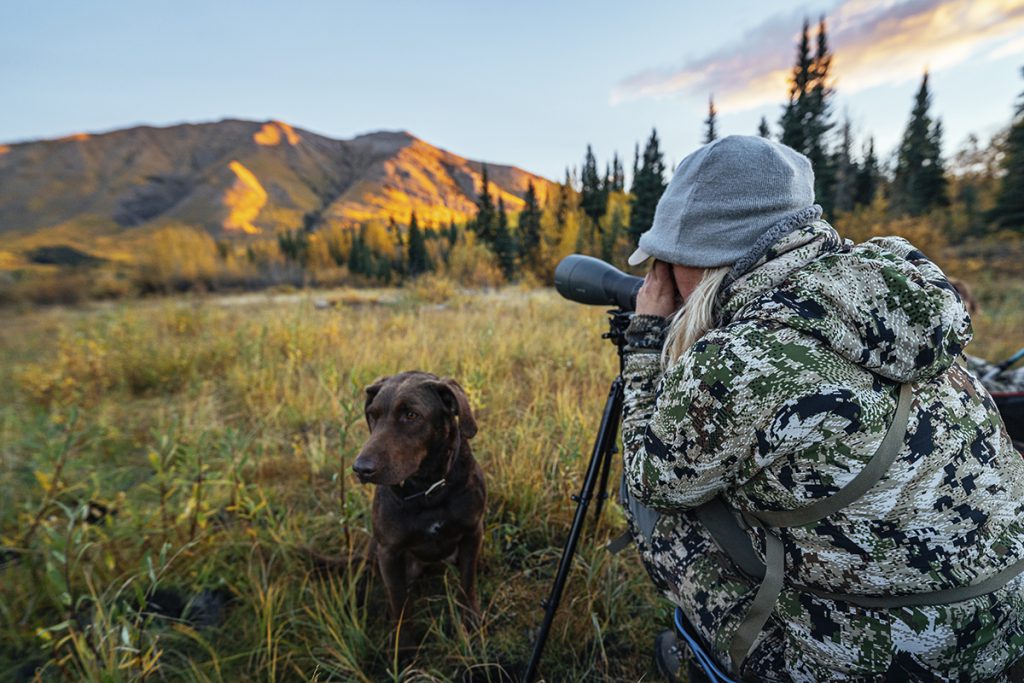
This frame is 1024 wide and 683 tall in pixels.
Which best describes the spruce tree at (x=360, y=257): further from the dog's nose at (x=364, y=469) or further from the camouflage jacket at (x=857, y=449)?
the camouflage jacket at (x=857, y=449)

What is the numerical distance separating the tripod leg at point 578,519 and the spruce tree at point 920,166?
3095 cm

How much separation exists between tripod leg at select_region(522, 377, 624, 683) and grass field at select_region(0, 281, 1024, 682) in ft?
0.80

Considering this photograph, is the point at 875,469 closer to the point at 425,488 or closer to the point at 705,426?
the point at 705,426

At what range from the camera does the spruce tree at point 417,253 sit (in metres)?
11.3

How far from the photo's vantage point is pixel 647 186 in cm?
719

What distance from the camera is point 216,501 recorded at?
2.55 m

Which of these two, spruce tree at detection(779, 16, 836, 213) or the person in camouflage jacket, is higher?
spruce tree at detection(779, 16, 836, 213)

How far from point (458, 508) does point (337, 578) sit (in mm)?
851

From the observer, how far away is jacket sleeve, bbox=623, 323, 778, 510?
850 millimetres

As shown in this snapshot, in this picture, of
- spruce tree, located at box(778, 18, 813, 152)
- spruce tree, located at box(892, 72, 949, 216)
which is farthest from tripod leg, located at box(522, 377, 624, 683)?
spruce tree, located at box(892, 72, 949, 216)

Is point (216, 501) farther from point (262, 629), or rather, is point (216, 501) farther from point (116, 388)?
point (116, 388)

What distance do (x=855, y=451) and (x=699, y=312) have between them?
1.50ft

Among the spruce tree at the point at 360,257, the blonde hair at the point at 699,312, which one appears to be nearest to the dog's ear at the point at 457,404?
the blonde hair at the point at 699,312

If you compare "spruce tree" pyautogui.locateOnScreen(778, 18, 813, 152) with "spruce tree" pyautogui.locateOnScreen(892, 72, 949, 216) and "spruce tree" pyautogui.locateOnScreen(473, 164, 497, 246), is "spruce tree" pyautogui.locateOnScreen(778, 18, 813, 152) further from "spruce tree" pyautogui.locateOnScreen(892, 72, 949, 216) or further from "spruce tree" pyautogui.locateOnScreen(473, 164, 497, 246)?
"spruce tree" pyautogui.locateOnScreen(473, 164, 497, 246)
